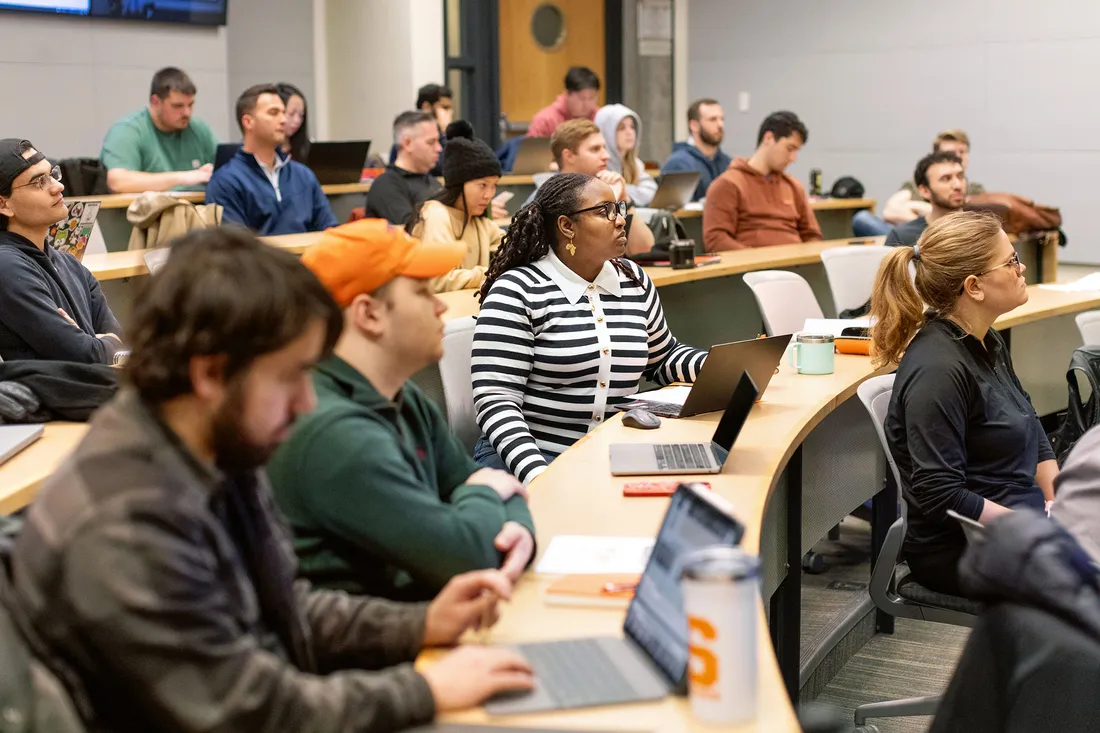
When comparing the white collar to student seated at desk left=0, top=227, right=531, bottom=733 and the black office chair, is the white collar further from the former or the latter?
student seated at desk left=0, top=227, right=531, bottom=733

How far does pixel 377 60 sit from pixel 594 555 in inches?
296

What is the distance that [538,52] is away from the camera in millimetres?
10289

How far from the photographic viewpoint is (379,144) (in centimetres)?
898

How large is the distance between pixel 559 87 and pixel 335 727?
31.8 ft

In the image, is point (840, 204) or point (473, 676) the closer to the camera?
point (473, 676)

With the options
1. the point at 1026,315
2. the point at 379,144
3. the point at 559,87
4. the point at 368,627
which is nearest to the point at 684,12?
the point at 559,87

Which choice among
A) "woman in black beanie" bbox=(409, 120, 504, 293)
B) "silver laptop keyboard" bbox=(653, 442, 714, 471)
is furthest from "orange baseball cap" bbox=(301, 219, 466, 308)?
"woman in black beanie" bbox=(409, 120, 504, 293)

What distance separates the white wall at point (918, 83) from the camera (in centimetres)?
910

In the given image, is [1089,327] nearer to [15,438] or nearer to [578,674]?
[578,674]

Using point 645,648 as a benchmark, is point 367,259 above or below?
above

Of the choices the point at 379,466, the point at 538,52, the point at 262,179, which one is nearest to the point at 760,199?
the point at 262,179

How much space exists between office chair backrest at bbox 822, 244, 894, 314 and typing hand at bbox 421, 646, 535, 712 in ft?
Answer: 12.5

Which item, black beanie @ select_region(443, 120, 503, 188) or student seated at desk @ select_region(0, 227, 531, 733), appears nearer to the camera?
student seated at desk @ select_region(0, 227, 531, 733)

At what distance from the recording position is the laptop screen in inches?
52.7
